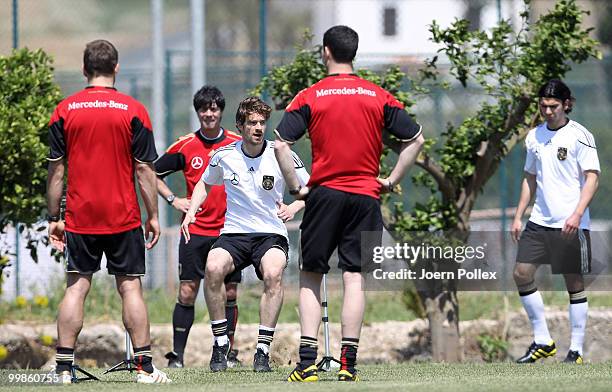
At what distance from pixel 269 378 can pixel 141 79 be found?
23.6ft

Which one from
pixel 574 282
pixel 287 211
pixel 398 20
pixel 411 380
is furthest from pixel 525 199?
pixel 398 20

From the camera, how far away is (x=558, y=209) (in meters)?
9.74

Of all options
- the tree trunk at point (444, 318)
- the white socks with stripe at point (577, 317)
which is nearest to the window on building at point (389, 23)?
the tree trunk at point (444, 318)

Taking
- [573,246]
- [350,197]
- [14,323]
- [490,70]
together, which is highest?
[490,70]

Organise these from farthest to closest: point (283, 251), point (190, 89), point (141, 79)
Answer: point (141, 79)
point (190, 89)
point (283, 251)

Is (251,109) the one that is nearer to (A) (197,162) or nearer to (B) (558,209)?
(A) (197,162)

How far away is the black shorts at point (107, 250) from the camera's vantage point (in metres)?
7.55

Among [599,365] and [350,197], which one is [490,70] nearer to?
[599,365]

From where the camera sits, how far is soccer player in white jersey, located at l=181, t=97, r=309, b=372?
879 centimetres

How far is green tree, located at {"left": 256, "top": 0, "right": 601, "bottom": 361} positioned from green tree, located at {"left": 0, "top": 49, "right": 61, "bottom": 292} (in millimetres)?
1907

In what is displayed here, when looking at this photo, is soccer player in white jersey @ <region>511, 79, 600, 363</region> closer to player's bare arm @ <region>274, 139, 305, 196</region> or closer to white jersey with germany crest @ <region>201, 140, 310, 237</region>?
white jersey with germany crest @ <region>201, 140, 310, 237</region>

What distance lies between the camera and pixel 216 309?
8.89m

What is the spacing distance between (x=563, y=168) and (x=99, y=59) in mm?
3992

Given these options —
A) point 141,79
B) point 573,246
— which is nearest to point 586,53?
point 573,246
